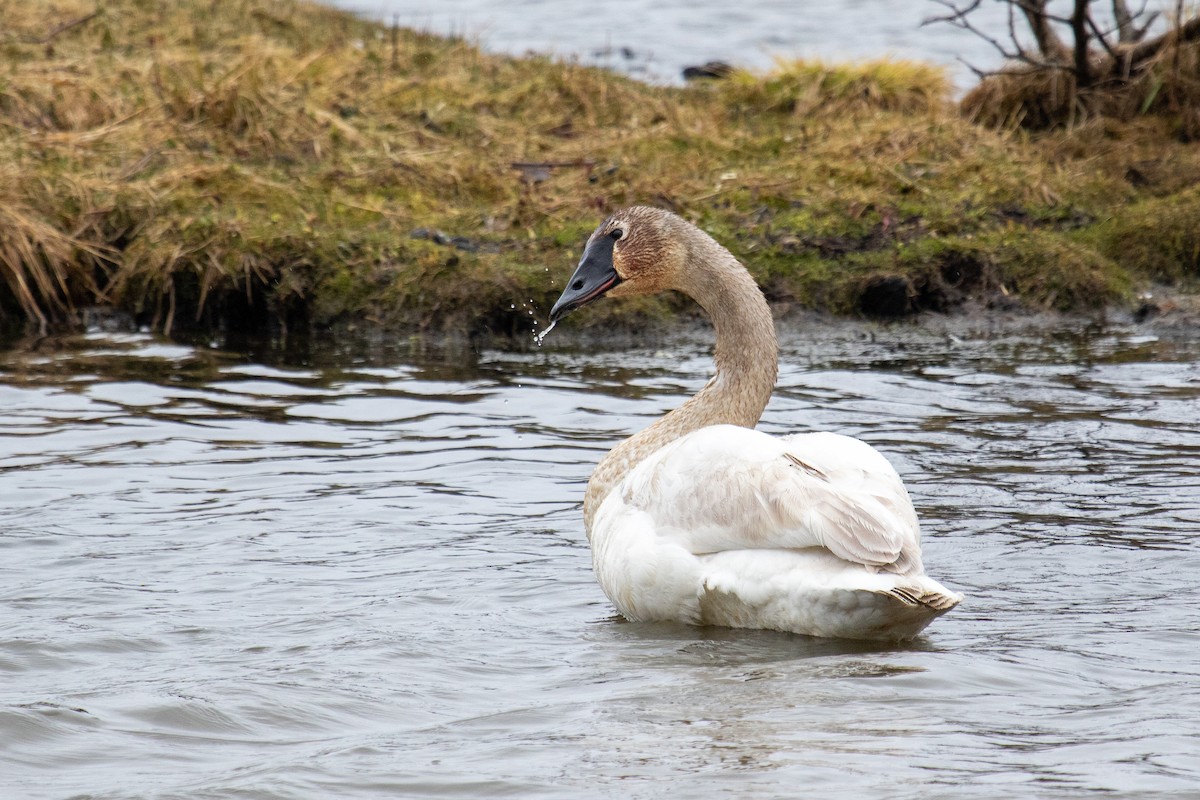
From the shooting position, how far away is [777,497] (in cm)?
484

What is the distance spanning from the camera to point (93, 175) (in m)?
10.3

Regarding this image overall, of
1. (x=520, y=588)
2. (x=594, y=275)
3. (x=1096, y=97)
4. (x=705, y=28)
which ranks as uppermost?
(x=705, y=28)

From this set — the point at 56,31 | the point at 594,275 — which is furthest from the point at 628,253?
the point at 56,31

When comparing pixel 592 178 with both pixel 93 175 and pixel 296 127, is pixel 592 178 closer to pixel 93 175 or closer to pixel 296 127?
pixel 296 127

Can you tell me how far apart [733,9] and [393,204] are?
13.1m

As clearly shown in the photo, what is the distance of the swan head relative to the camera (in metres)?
6.22

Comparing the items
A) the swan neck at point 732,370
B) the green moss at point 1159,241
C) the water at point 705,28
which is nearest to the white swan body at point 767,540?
the swan neck at point 732,370

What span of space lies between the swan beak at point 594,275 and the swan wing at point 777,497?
100 centimetres

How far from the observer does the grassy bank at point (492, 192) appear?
974cm

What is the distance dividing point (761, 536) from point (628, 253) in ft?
5.54

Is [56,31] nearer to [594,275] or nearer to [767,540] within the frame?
[594,275]

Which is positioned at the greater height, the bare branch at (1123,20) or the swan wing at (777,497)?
the bare branch at (1123,20)

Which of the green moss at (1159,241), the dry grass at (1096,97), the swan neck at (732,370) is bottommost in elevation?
the swan neck at (732,370)

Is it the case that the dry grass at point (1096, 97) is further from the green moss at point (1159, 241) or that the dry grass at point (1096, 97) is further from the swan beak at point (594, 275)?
the swan beak at point (594, 275)
